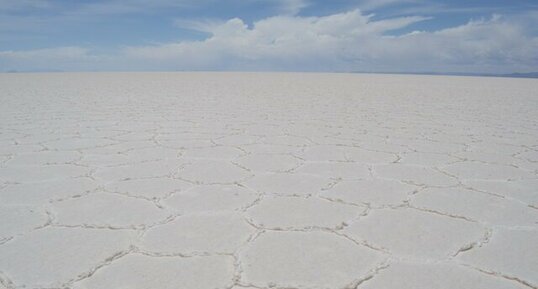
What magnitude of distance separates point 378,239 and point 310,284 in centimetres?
33

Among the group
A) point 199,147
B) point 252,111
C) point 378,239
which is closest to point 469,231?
point 378,239

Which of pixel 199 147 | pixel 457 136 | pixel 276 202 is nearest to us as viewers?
pixel 276 202

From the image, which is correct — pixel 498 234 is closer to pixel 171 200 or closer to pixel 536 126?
pixel 171 200

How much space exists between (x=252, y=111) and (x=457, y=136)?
229 centimetres

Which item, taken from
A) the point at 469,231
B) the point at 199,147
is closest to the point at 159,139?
the point at 199,147

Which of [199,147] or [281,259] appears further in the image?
[199,147]

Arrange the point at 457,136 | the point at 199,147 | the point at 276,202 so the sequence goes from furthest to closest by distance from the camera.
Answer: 1. the point at 457,136
2. the point at 199,147
3. the point at 276,202

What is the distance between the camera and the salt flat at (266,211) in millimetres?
971

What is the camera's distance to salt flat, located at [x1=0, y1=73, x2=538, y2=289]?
97cm

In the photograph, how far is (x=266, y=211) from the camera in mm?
1368

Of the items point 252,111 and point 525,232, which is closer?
point 525,232

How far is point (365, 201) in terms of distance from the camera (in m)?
1.47

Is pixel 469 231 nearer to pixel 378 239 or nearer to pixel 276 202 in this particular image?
pixel 378 239

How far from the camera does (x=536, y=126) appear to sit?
355cm
